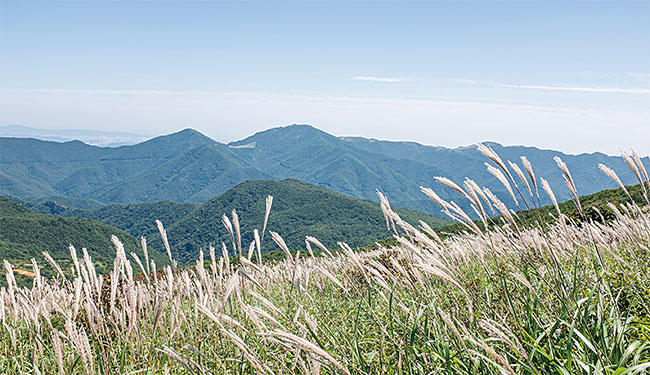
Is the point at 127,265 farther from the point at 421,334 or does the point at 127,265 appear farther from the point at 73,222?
the point at 73,222

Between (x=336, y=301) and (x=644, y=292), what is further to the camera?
(x=336, y=301)

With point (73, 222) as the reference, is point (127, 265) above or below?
above

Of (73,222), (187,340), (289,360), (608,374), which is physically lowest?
(73,222)

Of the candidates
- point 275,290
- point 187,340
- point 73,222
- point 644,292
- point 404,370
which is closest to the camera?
point 404,370

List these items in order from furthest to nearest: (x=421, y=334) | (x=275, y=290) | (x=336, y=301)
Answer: (x=275, y=290) → (x=336, y=301) → (x=421, y=334)

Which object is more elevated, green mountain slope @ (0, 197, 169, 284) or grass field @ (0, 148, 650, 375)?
grass field @ (0, 148, 650, 375)

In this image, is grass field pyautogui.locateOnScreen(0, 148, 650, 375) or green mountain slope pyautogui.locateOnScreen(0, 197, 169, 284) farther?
green mountain slope pyautogui.locateOnScreen(0, 197, 169, 284)

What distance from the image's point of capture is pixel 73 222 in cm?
15938

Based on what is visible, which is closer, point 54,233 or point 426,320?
point 426,320

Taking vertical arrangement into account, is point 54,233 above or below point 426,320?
below

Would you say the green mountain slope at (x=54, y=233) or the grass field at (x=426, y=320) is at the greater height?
the grass field at (x=426, y=320)

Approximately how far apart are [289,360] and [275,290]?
3.79 meters

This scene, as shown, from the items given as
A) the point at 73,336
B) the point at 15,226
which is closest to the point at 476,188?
the point at 73,336

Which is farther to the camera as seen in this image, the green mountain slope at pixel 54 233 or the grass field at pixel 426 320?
A: the green mountain slope at pixel 54 233
